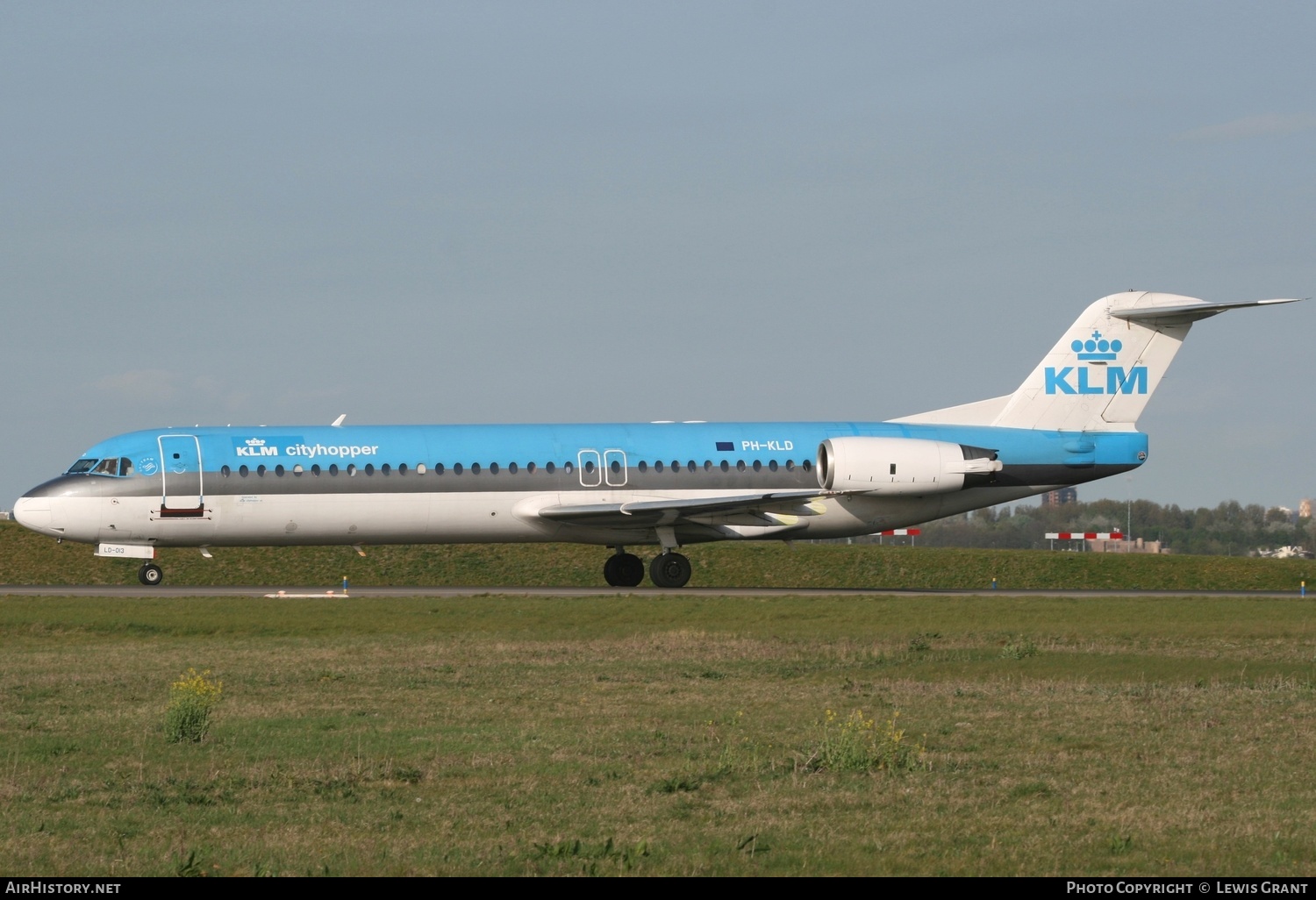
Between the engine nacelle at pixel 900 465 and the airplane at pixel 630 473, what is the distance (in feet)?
0.15

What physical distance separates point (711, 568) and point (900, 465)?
13.6 m

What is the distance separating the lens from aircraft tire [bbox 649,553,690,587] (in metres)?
Result: 36.6

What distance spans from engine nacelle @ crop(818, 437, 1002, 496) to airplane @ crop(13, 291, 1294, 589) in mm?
46

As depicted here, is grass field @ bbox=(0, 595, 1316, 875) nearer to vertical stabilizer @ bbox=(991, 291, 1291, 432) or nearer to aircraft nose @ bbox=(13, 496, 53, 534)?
aircraft nose @ bbox=(13, 496, 53, 534)

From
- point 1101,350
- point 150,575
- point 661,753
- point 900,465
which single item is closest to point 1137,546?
point 1101,350

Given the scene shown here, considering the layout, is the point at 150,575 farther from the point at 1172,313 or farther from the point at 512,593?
the point at 1172,313

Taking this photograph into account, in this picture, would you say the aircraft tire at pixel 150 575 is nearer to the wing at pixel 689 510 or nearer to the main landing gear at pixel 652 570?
the wing at pixel 689 510

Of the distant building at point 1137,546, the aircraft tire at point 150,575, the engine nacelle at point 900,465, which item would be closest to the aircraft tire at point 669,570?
the engine nacelle at point 900,465

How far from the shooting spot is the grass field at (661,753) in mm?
9773

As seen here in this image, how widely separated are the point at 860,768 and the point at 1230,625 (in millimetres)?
17171

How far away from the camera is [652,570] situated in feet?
121

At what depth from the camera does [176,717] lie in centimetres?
1422

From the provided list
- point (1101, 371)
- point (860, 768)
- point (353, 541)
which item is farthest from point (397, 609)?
point (1101, 371)
